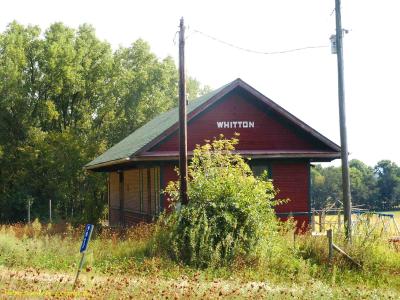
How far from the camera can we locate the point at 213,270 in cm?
1415

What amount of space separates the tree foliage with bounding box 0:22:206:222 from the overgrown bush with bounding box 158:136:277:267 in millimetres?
21751

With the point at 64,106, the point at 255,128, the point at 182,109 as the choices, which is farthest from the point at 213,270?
the point at 64,106

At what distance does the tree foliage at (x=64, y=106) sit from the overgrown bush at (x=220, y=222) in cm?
2175

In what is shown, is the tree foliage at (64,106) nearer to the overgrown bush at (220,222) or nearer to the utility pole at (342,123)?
the overgrown bush at (220,222)

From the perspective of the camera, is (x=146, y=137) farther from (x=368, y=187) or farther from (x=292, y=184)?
(x=368, y=187)

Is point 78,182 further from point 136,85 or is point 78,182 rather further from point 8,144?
point 136,85

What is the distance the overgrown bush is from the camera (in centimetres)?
1466

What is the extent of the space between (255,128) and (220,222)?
8655mm

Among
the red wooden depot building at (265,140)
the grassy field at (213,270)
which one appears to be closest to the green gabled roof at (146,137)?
the red wooden depot building at (265,140)

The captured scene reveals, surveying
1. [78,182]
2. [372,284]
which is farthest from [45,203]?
[372,284]

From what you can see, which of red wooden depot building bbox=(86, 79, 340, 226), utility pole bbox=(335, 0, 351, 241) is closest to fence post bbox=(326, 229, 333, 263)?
utility pole bbox=(335, 0, 351, 241)

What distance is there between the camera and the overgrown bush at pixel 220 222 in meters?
14.7

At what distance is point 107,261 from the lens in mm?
14828

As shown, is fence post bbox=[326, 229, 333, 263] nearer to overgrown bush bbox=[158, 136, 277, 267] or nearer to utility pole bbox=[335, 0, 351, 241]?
overgrown bush bbox=[158, 136, 277, 267]
